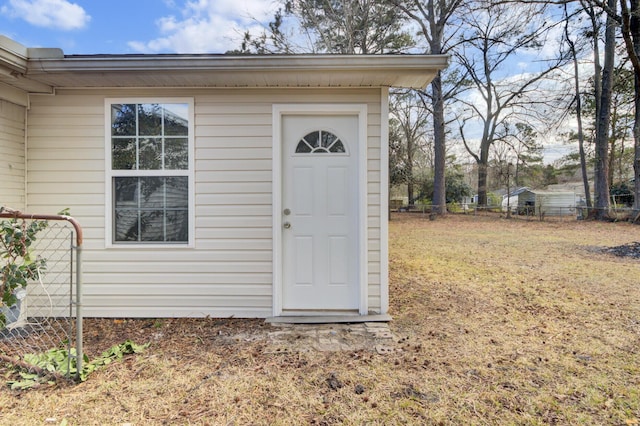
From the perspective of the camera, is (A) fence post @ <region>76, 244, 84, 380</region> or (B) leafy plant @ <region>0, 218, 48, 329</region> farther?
(B) leafy plant @ <region>0, 218, 48, 329</region>

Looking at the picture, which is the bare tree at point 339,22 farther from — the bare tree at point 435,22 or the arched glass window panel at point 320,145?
the arched glass window panel at point 320,145

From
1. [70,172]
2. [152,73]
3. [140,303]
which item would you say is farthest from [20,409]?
[152,73]

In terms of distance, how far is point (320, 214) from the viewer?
351 cm

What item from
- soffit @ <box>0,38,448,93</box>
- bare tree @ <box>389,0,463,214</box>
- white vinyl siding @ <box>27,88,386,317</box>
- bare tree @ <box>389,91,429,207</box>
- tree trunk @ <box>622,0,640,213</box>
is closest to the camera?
soffit @ <box>0,38,448,93</box>

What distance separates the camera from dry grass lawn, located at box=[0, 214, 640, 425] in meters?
1.97

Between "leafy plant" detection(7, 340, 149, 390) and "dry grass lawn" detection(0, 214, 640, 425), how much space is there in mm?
77

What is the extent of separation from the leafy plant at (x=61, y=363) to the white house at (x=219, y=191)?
82 cm

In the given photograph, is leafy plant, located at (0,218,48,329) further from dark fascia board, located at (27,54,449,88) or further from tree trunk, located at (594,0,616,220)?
tree trunk, located at (594,0,616,220)

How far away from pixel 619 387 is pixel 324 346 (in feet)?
6.56

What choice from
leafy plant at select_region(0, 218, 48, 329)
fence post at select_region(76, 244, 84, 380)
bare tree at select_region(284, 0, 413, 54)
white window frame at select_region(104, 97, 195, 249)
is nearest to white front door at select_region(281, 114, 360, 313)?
white window frame at select_region(104, 97, 195, 249)

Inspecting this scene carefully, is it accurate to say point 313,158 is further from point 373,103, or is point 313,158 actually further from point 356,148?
point 373,103

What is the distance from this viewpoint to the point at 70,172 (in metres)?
3.43

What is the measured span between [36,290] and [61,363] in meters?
1.52

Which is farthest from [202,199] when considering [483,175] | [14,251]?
[483,175]
